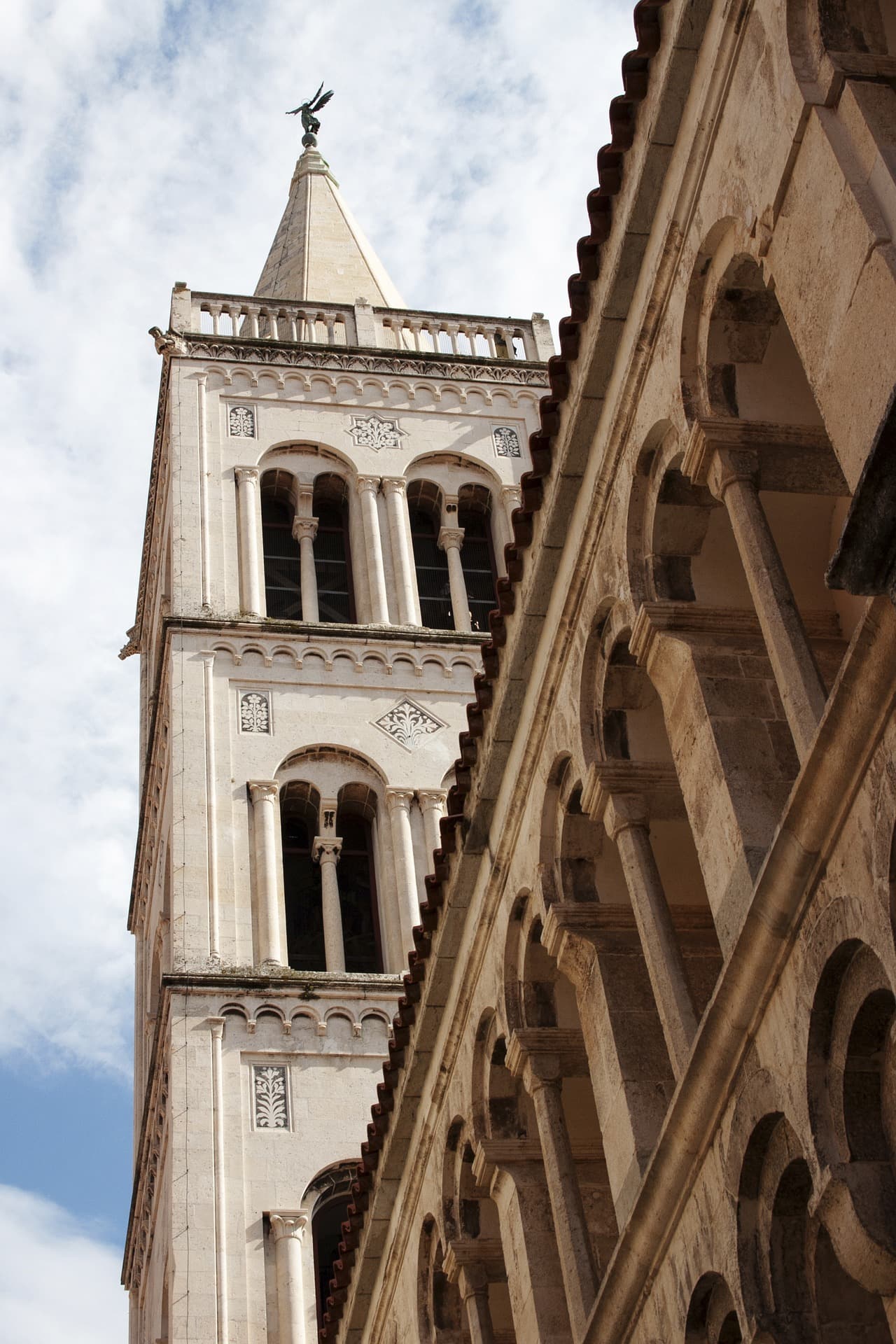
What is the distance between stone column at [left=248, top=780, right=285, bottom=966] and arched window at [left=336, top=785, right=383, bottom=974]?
1186mm

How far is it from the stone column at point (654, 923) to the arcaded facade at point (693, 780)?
0.8 inches

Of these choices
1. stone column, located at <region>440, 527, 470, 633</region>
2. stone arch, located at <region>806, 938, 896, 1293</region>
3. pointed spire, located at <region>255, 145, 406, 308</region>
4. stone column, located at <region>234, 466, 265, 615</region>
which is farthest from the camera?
pointed spire, located at <region>255, 145, 406, 308</region>

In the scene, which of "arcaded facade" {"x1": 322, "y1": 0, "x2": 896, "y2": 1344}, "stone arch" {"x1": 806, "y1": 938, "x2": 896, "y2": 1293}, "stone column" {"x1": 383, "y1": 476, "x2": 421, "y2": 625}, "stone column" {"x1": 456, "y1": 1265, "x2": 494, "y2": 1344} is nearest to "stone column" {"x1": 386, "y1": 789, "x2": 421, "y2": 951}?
"stone column" {"x1": 383, "y1": 476, "x2": 421, "y2": 625}

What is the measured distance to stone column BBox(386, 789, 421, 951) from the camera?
23516 mm

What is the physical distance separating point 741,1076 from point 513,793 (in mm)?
4071

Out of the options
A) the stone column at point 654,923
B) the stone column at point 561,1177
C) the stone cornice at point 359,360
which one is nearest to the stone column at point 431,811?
the stone cornice at point 359,360

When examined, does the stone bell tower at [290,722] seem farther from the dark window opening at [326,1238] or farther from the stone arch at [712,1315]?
the stone arch at [712,1315]

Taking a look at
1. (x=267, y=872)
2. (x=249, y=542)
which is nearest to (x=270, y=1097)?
(x=267, y=872)

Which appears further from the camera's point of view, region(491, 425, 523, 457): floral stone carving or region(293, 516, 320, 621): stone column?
region(491, 425, 523, 457): floral stone carving

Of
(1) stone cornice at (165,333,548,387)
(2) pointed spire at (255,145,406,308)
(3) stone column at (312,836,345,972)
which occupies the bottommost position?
(3) stone column at (312,836,345,972)

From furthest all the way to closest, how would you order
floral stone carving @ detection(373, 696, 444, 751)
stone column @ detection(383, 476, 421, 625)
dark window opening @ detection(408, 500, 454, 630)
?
dark window opening @ detection(408, 500, 454, 630) < stone column @ detection(383, 476, 421, 625) < floral stone carving @ detection(373, 696, 444, 751)

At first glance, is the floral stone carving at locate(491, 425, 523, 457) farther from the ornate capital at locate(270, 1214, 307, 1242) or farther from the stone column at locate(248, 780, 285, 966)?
the ornate capital at locate(270, 1214, 307, 1242)

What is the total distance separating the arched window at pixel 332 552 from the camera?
28.1 meters

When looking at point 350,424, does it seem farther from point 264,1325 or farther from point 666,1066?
point 666,1066
